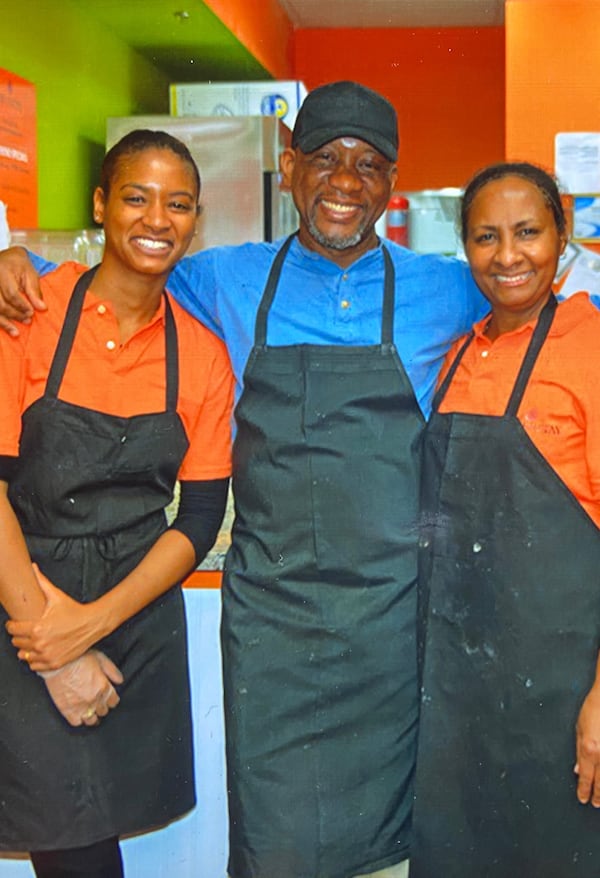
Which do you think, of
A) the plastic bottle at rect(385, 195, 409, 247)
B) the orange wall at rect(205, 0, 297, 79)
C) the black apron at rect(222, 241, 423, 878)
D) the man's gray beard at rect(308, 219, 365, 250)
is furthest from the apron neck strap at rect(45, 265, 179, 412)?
the plastic bottle at rect(385, 195, 409, 247)

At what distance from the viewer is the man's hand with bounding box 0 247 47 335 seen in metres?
1.24

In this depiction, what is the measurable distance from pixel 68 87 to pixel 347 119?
1514mm

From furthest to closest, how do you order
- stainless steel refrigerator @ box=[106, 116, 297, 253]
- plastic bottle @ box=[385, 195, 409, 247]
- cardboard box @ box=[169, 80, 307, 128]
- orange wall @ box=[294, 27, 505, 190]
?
orange wall @ box=[294, 27, 505, 190] → plastic bottle @ box=[385, 195, 409, 247] → cardboard box @ box=[169, 80, 307, 128] → stainless steel refrigerator @ box=[106, 116, 297, 253]

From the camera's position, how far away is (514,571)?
1263 millimetres

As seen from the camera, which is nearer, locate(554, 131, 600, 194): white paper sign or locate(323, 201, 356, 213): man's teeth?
locate(323, 201, 356, 213): man's teeth

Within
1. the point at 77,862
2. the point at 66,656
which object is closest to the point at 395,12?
the point at 66,656

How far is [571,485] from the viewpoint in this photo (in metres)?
1.23

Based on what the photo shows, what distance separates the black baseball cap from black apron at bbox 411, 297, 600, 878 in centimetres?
35

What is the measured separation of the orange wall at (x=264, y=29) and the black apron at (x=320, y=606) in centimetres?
168

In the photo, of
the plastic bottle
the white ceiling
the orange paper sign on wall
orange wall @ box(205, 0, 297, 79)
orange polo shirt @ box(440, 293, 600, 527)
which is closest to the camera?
orange polo shirt @ box(440, 293, 600, 527)

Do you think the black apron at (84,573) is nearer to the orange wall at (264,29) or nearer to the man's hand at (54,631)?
the man's hand at (54,631)

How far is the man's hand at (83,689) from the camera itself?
1276 millimetres

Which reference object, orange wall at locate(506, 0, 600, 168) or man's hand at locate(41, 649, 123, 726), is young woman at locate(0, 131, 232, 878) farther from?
orange wall at locate(506, 0, 600, 168)

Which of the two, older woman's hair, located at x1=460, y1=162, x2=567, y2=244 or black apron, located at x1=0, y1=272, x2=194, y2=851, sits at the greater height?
older woman's hair, located at x1=460, y1=162, x2=567, y2=244
